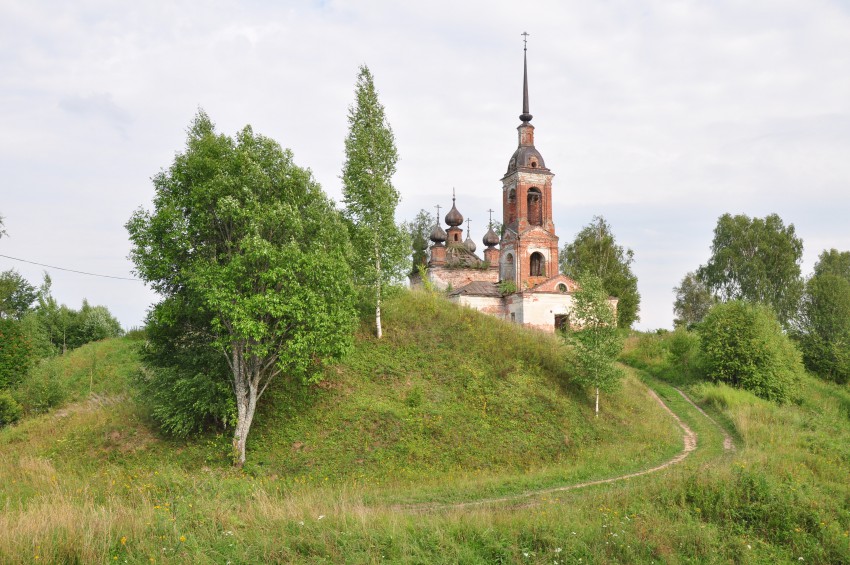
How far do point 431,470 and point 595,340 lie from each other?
32.2ft

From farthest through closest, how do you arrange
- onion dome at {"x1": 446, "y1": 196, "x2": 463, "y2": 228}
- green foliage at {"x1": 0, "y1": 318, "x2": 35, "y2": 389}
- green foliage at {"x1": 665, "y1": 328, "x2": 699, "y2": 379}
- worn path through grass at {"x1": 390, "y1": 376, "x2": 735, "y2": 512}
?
onion dome at {"x1": 446, "y1": 196, "x2": 463, "y2": 228}
green foliage at {"x1": 665, "y1": 328, "x2": 699, "y2": 379}
green foliage at {"x1": 0, "y1": 318, "x2": 35, "y2": 389}
worn path through grass at {"x1": 390, "y1": 376, "x2": 735, "y2": 512}

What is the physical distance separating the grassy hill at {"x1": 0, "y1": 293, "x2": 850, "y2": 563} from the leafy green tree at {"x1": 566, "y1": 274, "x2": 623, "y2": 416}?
1355 mm

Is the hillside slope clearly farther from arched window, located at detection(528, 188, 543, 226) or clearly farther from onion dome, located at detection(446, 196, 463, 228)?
onion dome, located at detection(446, 196, 463, 228)

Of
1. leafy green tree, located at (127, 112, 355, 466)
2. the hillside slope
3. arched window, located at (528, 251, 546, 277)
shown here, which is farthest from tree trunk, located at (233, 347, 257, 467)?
arched window, located at (528, 251, 546, 277)

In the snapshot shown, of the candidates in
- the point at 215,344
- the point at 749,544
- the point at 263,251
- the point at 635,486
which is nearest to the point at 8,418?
the point at 215,344

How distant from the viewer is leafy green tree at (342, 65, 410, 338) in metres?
25.8

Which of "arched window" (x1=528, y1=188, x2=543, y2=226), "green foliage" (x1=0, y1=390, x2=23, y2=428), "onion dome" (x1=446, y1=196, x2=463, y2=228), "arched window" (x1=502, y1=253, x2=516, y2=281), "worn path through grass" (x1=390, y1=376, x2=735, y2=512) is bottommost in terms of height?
"worn path through grass" (x1=390, y1=376, x2=735, y2=512)

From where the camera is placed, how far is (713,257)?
52.8 meters

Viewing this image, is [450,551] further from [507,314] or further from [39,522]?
[507,314]

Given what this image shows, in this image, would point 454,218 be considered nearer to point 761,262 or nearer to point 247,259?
point 761,262

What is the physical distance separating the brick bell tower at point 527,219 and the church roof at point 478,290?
1360mm

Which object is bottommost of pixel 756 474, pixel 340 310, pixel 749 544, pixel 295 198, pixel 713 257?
pixel 749 544

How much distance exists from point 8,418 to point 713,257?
5245 cm

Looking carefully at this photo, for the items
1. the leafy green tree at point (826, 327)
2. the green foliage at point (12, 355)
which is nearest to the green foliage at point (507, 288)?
the leafy green tree at point (826, 327)
